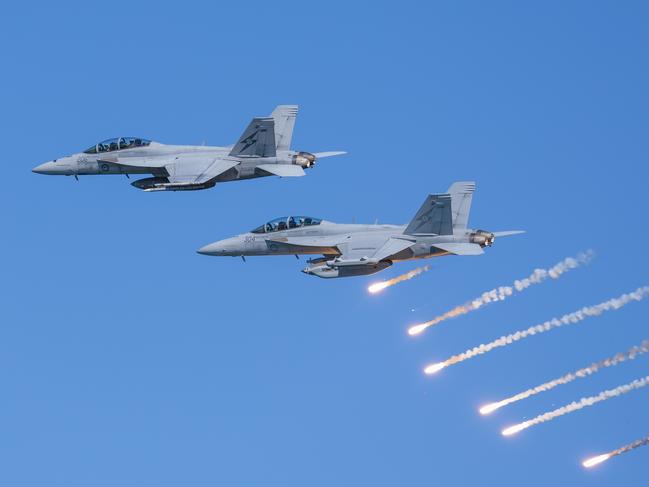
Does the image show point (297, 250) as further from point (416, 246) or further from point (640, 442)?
point (640, 442)

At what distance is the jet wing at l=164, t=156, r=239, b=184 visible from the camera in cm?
10569

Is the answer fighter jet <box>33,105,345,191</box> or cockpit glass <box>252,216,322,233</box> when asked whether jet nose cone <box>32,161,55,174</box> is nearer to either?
fighter jet <box>33,105,345,191</box>

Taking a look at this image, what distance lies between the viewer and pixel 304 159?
354 ft

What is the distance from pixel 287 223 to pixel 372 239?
5685mm

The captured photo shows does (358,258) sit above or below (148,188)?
below

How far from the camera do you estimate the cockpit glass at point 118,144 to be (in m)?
111

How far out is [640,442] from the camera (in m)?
100

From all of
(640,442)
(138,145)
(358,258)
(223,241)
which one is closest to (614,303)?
(640,442)

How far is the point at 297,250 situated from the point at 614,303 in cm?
1701

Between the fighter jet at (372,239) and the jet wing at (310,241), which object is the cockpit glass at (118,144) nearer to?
the fighter jet at (372,239)

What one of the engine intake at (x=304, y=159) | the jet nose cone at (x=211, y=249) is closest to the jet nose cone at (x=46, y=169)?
the jet nose cone at (x=211, y=249)

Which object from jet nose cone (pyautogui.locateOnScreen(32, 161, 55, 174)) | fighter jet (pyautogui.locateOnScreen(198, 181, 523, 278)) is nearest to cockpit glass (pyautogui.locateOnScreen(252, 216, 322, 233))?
fighter jet (pyautogui.locateOnScreen(198, 181, 523, 278))

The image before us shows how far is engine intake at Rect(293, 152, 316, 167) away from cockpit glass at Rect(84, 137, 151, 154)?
8.99m

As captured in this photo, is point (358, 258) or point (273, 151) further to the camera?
point (273, 151)
